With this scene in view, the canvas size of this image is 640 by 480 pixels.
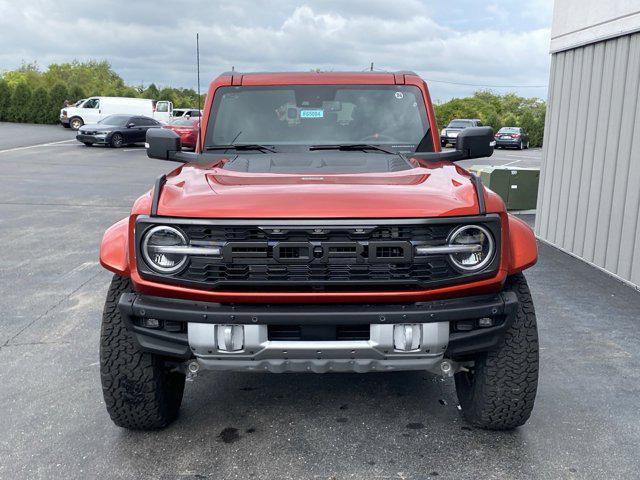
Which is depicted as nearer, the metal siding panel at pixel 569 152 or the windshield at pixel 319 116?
the windshield at pixel 319 116

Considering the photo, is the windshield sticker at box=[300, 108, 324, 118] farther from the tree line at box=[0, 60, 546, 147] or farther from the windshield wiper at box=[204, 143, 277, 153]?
the tree line at box=[0, 60, 546, 147]

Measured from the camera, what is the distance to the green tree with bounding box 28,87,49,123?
142ft

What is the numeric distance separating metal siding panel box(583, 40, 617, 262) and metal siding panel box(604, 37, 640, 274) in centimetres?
36

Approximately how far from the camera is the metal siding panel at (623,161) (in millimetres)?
7125

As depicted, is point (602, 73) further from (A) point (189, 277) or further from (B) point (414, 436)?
(A) point (189, 277)

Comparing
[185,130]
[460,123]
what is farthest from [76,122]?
[460,123]

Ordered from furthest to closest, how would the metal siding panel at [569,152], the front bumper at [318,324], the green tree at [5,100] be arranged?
the green tree at [5,100] → the metal siding panel at [569,152] → the front bumper at [318,324]

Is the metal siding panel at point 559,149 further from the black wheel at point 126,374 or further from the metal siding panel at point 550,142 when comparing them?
the black wheel at point 126,374

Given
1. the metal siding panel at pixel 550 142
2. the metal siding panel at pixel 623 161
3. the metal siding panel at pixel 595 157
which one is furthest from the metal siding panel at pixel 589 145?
the metal siding panel at pixel 550 142

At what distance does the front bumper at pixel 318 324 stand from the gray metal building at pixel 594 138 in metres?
4.62

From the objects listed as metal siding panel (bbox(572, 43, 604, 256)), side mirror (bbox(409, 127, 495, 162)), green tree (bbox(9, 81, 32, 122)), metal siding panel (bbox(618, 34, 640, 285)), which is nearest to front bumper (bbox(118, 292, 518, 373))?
side mirror (bbox(409, 127, 495, 162))

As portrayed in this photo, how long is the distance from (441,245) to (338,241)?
46 cm

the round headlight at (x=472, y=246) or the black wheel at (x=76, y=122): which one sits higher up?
the round headlight at (x=472, y=246)

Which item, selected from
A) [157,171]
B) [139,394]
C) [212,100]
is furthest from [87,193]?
[139,394]
